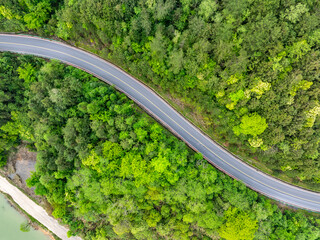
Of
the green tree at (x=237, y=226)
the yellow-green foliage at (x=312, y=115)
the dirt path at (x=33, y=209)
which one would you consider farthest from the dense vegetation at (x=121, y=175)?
the yellow-green foliage at (x=312, y=115)

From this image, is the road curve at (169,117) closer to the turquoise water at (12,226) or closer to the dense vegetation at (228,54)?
the dense vegetation at (228,54)

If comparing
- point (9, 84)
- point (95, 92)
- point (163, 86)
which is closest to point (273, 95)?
point (163, 86)

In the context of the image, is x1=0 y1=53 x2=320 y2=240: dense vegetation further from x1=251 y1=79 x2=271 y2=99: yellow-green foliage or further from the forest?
x1=251 y1=79 x2=271 y2=99: yellow-green foliage

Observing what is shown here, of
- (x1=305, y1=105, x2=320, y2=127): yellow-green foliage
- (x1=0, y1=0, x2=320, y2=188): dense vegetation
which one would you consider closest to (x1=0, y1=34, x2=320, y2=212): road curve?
(x1=0, y1=0, x2=320, y2=188): dense vegetation

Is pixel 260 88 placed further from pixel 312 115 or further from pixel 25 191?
pixel 25 191

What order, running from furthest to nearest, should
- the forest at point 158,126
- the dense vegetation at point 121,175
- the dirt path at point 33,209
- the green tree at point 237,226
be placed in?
the dirt path at point 33,209 < the dense vegetation at point 121,175 < the green tree at point 237,226 < the forest at point 158,126
